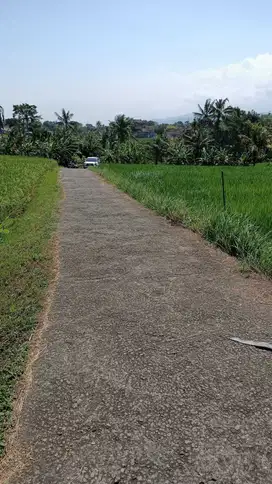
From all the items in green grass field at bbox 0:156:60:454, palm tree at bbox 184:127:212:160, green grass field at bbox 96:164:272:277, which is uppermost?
palm tree at bbox 184:127:212:160

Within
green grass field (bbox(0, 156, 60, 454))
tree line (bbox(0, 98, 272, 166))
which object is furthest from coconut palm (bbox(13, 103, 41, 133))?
green grass field (bbox(0, 156, 60, 454))

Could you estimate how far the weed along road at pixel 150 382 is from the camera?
6.79 feet

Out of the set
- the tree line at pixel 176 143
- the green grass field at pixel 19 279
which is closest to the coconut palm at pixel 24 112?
the tree line at pixel 176 143

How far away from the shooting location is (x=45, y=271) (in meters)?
5.18

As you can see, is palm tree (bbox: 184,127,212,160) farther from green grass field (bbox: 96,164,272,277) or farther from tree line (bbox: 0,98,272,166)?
green grass field (bbox: 96,164,272,277)

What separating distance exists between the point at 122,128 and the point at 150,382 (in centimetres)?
5166

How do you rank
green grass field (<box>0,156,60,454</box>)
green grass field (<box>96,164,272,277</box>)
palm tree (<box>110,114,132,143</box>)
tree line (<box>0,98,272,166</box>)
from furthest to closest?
palm tree (<box>110,114,132,143</box>)
tree line (<box>0,98,272,166</box>)
green grass field (<box>96,164,272,277</box>)
green grass field (<box>0,156,60,454</box>)

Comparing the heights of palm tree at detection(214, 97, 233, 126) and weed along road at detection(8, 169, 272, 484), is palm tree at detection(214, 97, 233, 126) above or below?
above

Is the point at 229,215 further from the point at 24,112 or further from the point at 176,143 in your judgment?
the point at 24,112

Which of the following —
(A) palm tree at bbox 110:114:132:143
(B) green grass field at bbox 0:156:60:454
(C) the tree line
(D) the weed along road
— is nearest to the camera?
(D) the weed along road

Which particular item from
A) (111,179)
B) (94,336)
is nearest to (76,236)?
(94,336)

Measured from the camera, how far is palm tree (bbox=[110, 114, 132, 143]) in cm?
5125

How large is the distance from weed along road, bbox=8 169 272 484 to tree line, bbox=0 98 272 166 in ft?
123

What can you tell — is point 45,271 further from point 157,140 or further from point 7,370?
point 157,140
